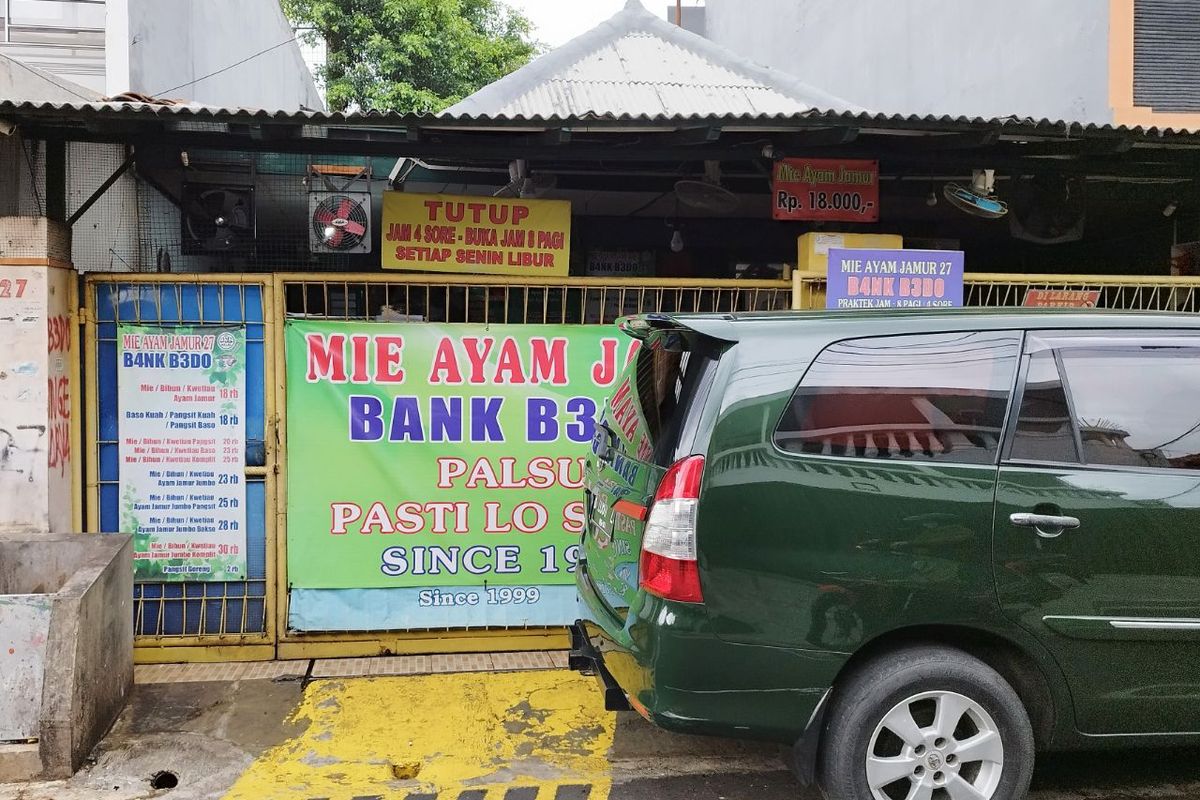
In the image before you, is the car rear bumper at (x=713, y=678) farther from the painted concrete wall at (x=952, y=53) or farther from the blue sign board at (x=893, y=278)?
the painted concrete wall at (x=952, y=53)

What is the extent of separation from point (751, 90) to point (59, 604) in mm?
6794

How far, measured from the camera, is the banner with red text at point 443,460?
500 cm

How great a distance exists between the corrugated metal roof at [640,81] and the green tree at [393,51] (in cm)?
937

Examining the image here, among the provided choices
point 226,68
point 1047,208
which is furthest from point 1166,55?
point 226,68

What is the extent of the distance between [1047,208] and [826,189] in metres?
1.96

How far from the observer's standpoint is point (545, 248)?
5.54 m

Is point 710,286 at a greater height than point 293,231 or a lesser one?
lesser

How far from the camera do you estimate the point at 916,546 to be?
297 centimetres

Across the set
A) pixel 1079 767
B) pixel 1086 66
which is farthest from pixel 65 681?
pixel 1086 66

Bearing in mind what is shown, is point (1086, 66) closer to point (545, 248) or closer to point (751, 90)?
point (751, 90)

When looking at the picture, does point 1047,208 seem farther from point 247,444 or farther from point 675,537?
point 247,444

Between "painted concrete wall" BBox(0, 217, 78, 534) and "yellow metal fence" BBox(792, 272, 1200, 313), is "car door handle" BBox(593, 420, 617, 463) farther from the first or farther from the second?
"painted concrete wall" BBox(0, 217, 78, 534)

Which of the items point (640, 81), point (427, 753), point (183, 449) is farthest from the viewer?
point (640, 81)

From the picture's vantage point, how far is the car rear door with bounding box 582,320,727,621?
309 centimetres
